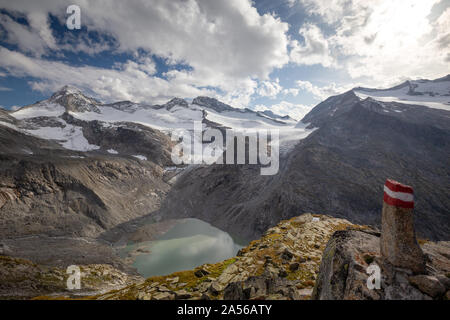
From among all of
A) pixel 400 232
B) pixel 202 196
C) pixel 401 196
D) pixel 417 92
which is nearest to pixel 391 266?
pixel 400 232

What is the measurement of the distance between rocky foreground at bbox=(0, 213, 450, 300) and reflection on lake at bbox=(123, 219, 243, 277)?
28575mm

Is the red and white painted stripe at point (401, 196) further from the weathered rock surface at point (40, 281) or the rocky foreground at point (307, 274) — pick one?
the weathered rock surface at point (40, 281)

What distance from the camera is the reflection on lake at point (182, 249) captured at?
3909 cm

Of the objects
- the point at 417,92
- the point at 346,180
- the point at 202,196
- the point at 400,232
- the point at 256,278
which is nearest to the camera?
the point at 400,232

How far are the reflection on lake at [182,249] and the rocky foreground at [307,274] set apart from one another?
28.6 m

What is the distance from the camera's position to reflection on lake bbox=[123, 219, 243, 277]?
1539 inches

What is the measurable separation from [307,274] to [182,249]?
4177 cm

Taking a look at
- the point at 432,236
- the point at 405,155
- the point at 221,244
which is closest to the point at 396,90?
the point at 405,155

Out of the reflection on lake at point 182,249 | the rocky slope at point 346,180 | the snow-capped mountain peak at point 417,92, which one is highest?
the snow-capped mountain peak at point 417,92

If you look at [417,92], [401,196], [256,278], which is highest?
[417,92]

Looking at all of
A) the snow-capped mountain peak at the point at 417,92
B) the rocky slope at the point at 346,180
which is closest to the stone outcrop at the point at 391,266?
the rocky slope at the point at 346,180

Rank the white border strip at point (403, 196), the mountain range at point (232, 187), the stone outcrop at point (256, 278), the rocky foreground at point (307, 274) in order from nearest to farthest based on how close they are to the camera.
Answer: the rocky foreground at point (307, 274)
the white border strip at point (403, 196)
the stone outcrop at point (256, 278)
the mountain range at point (232, 187)

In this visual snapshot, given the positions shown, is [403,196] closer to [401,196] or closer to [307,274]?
[401,196]

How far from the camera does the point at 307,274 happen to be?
9.95 metres
